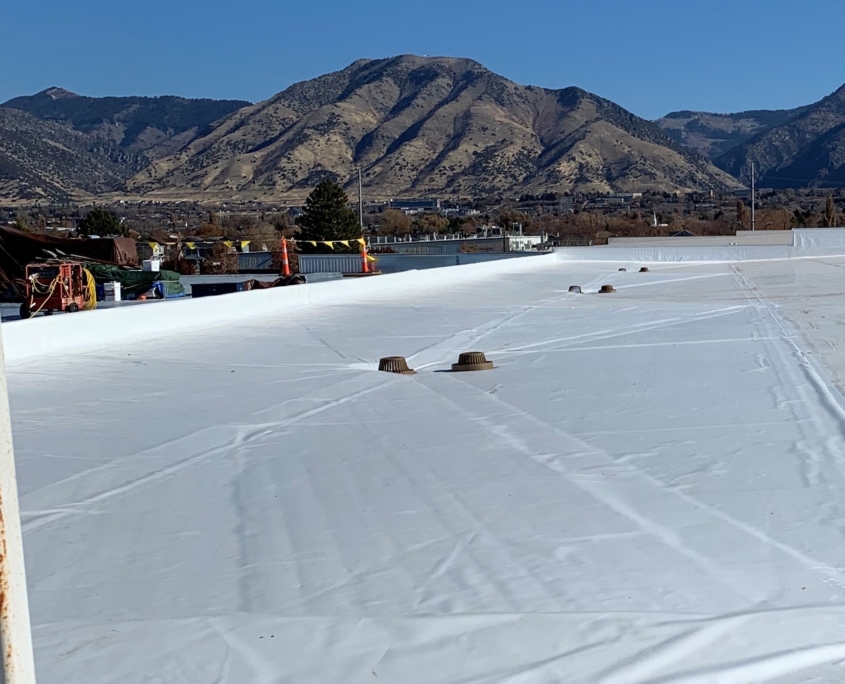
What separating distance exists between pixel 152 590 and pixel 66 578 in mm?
533

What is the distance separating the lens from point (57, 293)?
2430 centimetres

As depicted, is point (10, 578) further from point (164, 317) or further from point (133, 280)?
point (133, 280)

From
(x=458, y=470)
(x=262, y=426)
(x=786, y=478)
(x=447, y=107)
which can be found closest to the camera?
(x=786, y=478)

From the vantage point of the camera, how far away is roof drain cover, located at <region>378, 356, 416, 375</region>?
12719 mm

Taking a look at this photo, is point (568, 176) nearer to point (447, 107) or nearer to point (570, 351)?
point (447, 107)

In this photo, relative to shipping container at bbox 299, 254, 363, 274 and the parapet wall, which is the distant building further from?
shipping container at bbox 299, 254, 363, 274

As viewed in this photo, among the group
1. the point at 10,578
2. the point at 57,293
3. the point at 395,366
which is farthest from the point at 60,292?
the point at 10,578

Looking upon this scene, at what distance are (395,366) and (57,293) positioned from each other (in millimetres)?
14223

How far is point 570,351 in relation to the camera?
14430mm

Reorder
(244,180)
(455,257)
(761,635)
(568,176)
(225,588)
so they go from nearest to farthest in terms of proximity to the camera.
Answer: (761,635) < (225,588) < (455,257) < (568,176) < (244,180)

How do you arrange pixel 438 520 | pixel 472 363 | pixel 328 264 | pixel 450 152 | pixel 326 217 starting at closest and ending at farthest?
pixel 438 520
pixel 472 363
pixel 328 264
pixel 326 217
pixel 450 152

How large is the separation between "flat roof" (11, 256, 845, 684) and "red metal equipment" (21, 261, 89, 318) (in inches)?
437

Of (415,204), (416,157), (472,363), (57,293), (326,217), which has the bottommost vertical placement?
(472,363)

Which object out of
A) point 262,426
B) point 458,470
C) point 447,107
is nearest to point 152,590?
point 458,470
